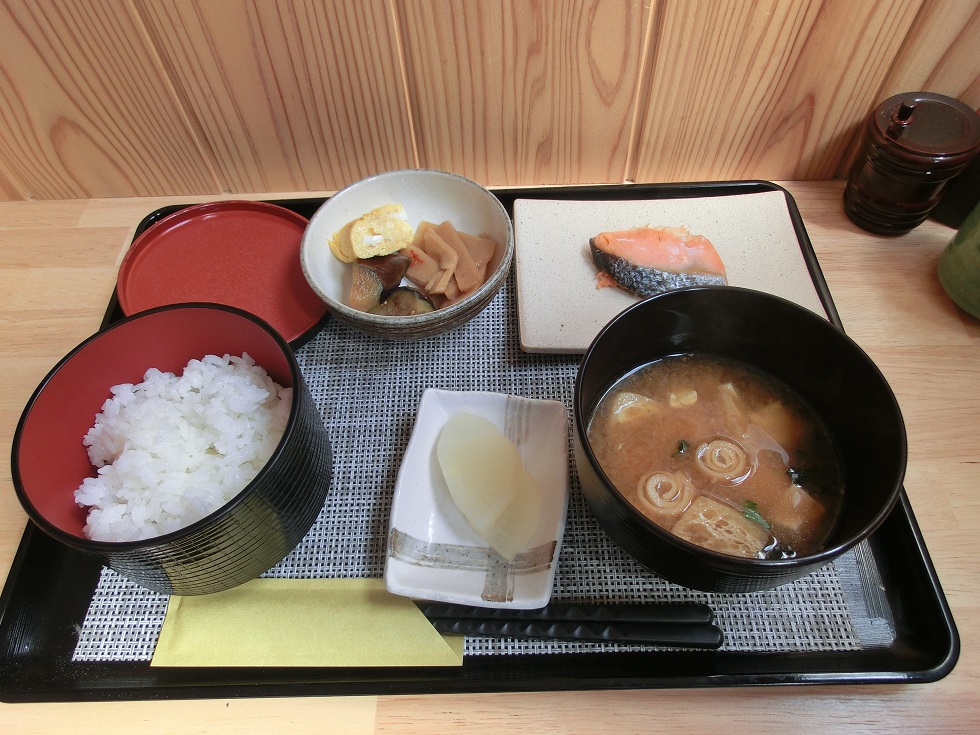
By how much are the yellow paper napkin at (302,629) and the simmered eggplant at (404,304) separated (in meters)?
0.49

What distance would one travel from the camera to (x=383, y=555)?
1052mm

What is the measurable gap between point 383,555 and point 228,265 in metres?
0.73

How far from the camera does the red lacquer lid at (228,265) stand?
4.28 ft

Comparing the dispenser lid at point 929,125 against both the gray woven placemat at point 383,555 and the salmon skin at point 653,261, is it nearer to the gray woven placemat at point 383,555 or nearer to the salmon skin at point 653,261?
the salmon skin at point 653,261

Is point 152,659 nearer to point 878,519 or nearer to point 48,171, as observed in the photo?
point 878,519

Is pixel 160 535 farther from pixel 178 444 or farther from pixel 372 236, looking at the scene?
pixel 372 236

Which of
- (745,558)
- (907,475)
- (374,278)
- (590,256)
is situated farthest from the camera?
(590,256)

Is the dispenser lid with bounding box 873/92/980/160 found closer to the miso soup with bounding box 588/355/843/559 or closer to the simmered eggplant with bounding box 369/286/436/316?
the miso soup with bounding box 588/355/843/559

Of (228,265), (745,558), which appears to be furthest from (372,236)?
(745,558)

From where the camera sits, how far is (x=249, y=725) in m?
0.93

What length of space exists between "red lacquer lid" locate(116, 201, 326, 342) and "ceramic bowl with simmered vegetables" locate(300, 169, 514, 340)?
11cm

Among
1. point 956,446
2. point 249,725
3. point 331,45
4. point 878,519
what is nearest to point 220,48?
point 331,45

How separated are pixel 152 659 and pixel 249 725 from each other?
186mm

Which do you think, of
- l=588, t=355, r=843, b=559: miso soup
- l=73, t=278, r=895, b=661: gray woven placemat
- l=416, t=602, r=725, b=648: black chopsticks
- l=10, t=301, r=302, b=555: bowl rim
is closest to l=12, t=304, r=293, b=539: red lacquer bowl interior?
l=10, t=301, r=302, b=555: bowl rim
